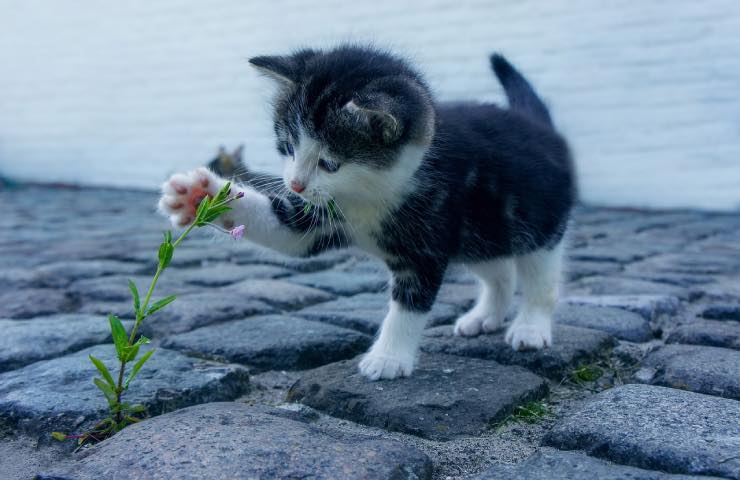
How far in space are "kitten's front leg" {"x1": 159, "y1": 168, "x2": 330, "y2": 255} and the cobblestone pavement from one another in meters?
0.32

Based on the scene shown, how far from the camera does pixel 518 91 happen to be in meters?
2.96

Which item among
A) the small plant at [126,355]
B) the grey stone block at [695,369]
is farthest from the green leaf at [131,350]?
the grey stone block at [695,369]

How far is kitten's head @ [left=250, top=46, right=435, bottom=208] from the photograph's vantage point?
185cm

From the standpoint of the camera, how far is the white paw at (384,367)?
195cm

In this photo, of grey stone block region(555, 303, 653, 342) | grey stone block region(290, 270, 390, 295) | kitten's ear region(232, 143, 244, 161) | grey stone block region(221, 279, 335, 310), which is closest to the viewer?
grey stone block region(555, 303, 653, 342)

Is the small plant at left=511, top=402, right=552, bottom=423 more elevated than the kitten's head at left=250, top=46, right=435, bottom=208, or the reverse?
the kitten's head at left=250, top=46, right=435, bottom=208

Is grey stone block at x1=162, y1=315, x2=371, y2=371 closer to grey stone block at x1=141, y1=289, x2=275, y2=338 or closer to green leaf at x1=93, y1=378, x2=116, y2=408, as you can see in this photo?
grey stone block at x1=141, y1=289, x2=275, y2=338

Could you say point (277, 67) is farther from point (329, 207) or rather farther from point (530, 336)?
point (530, 336)

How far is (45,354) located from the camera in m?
2.10

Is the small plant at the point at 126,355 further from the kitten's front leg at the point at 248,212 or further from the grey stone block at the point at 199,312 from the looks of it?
the grey stone block at the point at 199,312

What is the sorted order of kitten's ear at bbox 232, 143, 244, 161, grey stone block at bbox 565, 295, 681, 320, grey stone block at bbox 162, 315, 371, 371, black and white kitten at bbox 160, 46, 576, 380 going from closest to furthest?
black and white kitten at bbox 160, 46, 576, 380, grey stone block at bbox 162, 315, 371, 371, grey stone block at bbox 565, 295, 681, 320, kitten's ear at bbox 232, 143, 244, 161

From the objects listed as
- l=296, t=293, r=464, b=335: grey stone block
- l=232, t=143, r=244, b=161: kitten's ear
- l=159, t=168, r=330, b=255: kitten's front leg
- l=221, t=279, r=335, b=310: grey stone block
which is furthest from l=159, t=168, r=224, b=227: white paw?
l=232, t=143, r=244, b=161: kitten's ear

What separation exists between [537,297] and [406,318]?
0.58m

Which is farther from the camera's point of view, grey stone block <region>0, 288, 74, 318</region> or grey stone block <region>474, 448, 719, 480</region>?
grey stone block <region>0, 288, 74, 318</region>
